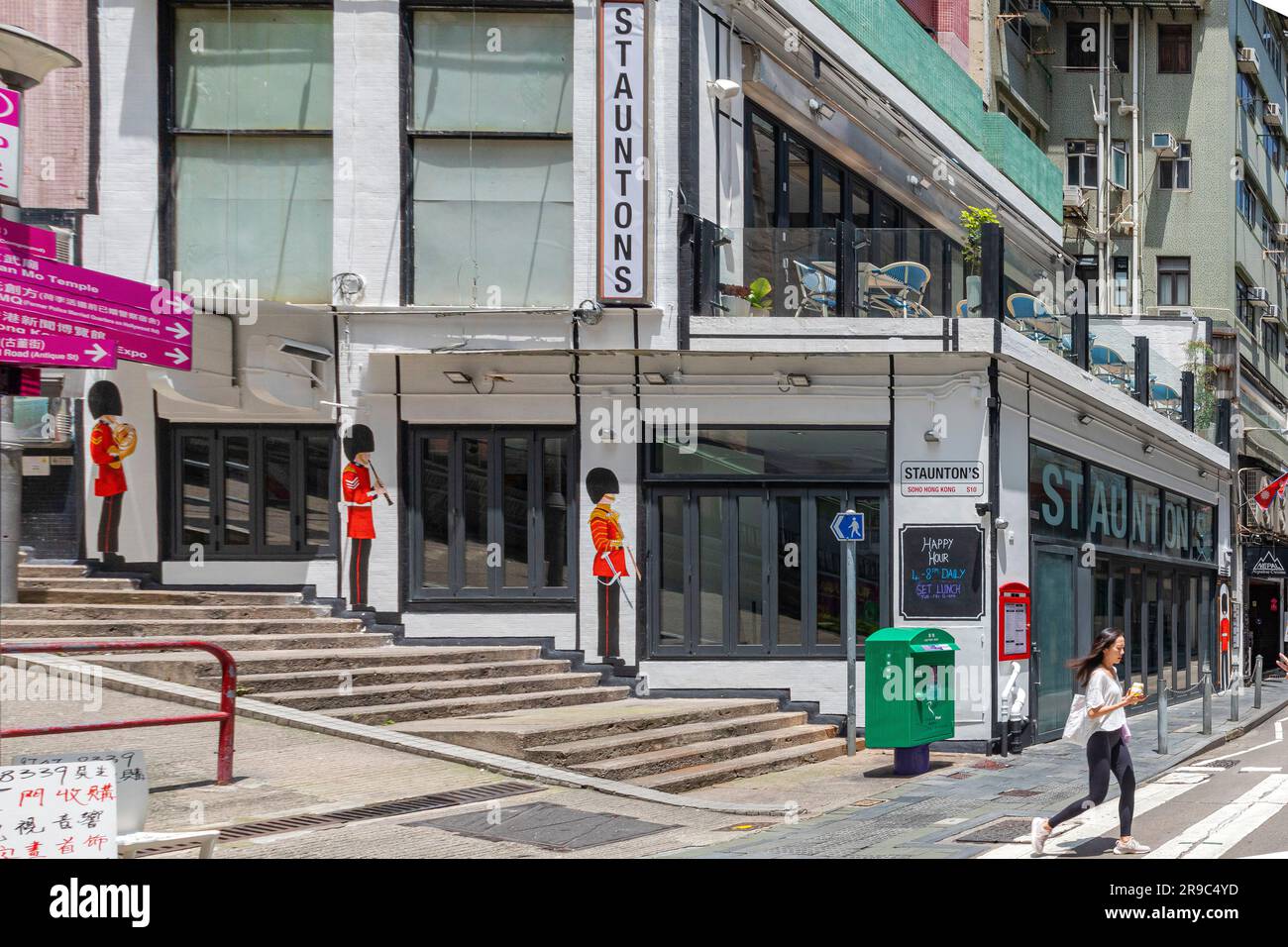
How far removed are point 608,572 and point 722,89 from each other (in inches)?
243

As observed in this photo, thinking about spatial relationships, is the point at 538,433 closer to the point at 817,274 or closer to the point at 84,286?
the point at 817,274

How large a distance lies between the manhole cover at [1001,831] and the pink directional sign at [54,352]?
10.1m

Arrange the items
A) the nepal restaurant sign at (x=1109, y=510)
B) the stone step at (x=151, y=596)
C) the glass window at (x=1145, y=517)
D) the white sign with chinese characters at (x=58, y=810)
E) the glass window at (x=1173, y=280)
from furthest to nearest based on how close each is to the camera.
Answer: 1. the glass window at (x=1173, y=280)
2. the glass window at (x=1145, y=517)
3. the nepal restaurant sign at (x=1109, y=510)
4. the stone step at (x=151, y=596)
5. the white sign with chinese characters at (x=58, y=810)

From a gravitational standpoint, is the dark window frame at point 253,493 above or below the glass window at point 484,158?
below

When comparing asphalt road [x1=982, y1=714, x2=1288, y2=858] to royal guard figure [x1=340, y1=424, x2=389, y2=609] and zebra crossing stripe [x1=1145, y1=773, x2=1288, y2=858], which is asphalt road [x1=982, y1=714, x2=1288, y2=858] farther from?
royal guard figure [x1=340, y1=424, x2=389, y2=609]

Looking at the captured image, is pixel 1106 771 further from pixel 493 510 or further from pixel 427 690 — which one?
pixel 493 510

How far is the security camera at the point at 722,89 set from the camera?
18719 millimetres

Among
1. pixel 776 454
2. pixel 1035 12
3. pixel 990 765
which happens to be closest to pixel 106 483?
pixel 776 454

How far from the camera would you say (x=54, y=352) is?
1540 centimetres

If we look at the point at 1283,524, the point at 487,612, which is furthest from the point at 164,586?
the point at 1283,524

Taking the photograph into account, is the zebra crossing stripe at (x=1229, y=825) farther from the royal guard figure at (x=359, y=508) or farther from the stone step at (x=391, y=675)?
the royal guard figure at (x=359, y=508)

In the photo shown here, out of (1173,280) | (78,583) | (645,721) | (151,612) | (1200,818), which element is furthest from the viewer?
(1173,280)

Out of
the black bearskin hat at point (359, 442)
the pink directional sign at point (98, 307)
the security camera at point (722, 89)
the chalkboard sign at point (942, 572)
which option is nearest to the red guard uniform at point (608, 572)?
the black bearskin hat at point (359, 442)

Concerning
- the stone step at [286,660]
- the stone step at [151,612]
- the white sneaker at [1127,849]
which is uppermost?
the stone step at [151,612]
